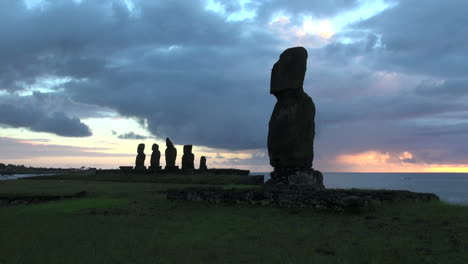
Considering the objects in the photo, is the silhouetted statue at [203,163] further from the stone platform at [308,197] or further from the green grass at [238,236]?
the green grass at [238,236]

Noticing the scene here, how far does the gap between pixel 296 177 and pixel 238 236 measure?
1006 centimetres

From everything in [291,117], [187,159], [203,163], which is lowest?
[203,163]

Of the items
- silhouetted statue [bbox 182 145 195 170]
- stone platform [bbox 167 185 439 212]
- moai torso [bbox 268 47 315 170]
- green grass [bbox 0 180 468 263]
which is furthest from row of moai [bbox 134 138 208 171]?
green grass [bbox 0 180 468 263]

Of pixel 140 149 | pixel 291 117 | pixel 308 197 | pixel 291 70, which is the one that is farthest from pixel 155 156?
pixel 308 197

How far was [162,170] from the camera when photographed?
48.2 meters

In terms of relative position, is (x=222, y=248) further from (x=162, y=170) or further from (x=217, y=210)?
(x=162, y=170)

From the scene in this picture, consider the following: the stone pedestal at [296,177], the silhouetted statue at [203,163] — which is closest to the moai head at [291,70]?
the stone pedestal at [296,177]

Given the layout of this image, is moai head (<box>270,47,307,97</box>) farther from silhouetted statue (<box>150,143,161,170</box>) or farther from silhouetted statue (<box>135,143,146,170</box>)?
silhouetted statue (<box>135,143,146,170</box>)

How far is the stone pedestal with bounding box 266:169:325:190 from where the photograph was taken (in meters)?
18.6

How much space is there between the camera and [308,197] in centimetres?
1272

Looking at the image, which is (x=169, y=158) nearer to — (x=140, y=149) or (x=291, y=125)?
(x=140, y=149)

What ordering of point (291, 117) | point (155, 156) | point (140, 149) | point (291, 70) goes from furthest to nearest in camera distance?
point (140, 149), point (155, 156), point (291, 70), point (291, 117)

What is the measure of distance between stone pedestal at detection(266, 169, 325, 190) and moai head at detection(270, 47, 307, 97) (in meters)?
4.11

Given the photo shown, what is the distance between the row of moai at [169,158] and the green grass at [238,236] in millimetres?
35320
